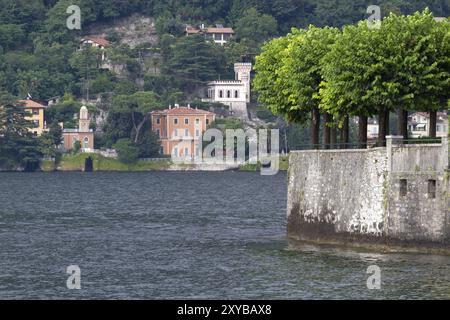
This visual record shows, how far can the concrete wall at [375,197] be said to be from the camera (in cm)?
8225

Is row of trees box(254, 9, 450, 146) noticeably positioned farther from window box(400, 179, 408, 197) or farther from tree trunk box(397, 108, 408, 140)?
window box(400, 179, 408, 197)

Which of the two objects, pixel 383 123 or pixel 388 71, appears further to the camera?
pixel 383 123

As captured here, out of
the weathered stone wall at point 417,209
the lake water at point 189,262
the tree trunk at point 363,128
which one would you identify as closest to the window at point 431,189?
the weathered stone wall at point 417,209

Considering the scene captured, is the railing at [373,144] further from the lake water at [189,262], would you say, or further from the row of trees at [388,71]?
the lake water at [189,262]

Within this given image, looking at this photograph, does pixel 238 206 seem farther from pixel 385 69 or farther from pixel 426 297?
pixel 426 297

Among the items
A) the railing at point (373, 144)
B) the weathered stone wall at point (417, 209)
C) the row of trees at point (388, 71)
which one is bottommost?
the weathered stone wall at point (417, 209)

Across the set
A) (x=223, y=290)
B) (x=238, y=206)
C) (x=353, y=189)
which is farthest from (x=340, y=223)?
(x=238, y=206)

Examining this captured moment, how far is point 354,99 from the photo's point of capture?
9312 cm

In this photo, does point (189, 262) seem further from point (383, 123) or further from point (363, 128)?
point (363, 128)

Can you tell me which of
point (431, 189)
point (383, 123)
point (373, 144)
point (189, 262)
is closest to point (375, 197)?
point (431, 189)

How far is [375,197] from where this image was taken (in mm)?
86438
